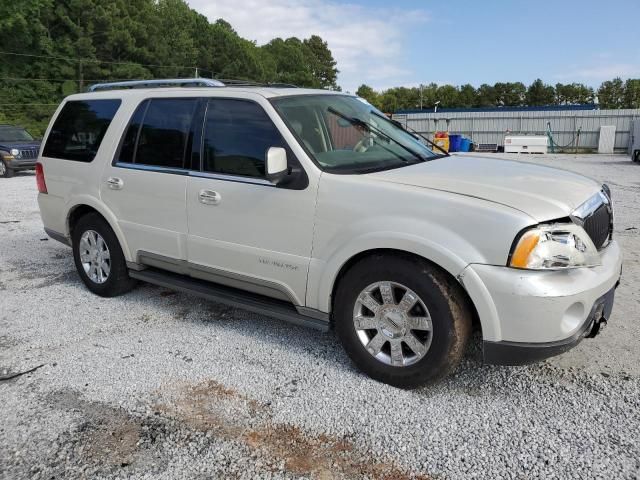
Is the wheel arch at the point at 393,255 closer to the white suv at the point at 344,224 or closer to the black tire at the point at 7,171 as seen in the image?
the white suv at the point at 344,224

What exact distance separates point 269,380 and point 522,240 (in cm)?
181

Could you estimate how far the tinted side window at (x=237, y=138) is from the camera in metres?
3.71

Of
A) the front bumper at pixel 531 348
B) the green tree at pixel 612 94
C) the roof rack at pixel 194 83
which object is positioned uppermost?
the green tree at pixel 612 94

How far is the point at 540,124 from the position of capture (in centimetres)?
3844

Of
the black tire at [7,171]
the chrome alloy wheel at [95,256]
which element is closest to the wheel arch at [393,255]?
the chrome alloy wheel at [95,256]

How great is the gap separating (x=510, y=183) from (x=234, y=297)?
6.81 feet

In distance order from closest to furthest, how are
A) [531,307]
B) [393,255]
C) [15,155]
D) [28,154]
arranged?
[531,307]
[393,255]
[15,155]
[28,154]

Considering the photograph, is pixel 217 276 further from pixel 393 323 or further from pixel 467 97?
pixel 467 97

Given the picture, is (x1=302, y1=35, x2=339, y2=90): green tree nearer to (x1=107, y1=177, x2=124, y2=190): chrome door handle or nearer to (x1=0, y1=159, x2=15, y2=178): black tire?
(x1=0, y1=159, x2=15, y2=178): black tire

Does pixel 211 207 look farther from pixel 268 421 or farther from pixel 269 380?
pixel 268 421

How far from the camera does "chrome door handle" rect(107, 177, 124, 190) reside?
4586mm

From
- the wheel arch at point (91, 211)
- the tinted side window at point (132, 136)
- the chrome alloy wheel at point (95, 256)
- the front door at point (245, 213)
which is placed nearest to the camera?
the front door at point (245, 213)

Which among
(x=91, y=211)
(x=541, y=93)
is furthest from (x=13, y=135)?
(x=541, y=93)

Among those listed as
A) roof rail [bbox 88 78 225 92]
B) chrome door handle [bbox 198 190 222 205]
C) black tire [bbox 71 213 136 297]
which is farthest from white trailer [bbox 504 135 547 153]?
chrome door handle [bbox 198 190 222 205]
